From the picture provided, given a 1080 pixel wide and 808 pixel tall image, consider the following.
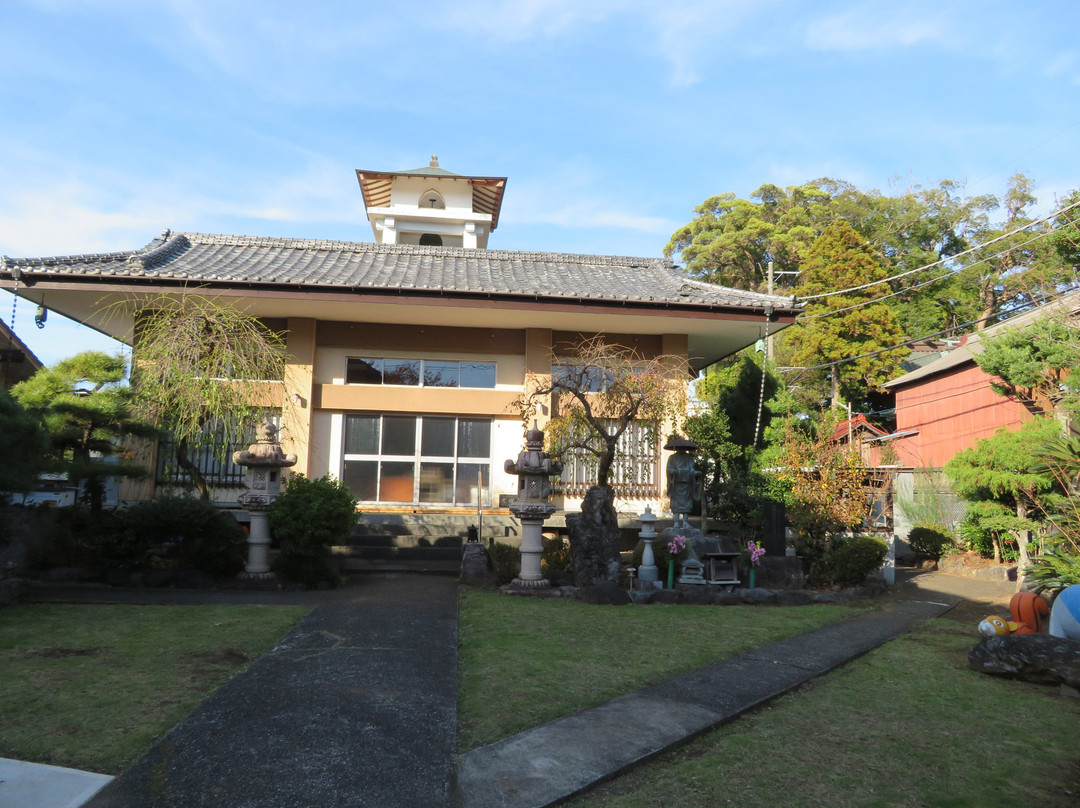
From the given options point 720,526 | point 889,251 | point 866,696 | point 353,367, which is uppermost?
point 889,251

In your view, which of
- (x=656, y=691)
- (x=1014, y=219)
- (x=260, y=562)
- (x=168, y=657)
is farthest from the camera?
(x=1014, y=219)

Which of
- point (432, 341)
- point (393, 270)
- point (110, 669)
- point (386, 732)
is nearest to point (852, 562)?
point (386, 732)

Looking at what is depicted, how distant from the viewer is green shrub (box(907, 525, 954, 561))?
1458cm

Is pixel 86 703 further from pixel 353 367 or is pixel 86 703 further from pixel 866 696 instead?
pixel 353 367

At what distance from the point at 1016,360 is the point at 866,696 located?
388 inches

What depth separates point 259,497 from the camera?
9719 millimetres

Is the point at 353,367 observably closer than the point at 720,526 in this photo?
No

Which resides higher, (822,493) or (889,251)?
(889,251)

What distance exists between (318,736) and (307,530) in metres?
5.62

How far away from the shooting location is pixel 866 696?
18.2 feet

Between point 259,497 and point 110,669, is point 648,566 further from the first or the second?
point 110,669

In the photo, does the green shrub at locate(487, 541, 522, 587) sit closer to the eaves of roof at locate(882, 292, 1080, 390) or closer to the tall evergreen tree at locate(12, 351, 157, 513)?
the tall evergreen tree at locate(12, 351, 157, 513)

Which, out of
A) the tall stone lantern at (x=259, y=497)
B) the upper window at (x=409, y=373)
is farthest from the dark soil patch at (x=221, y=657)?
the upper window at (x=409, y=373)

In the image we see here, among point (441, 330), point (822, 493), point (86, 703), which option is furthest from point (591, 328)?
point (86, 703)
